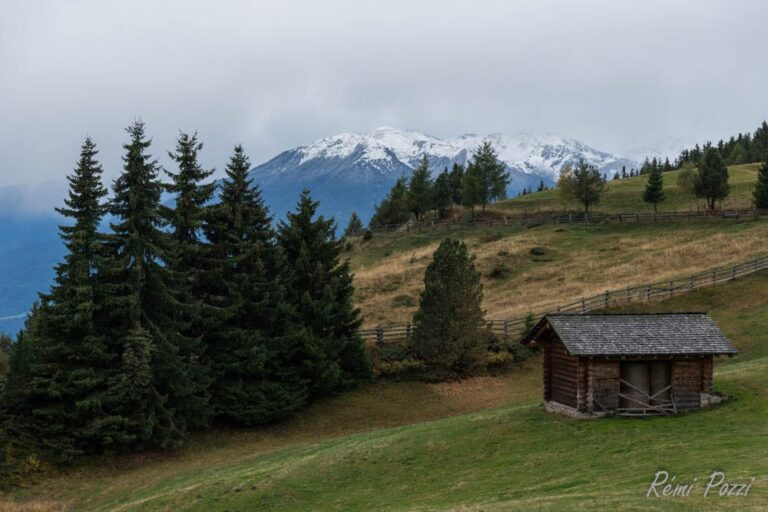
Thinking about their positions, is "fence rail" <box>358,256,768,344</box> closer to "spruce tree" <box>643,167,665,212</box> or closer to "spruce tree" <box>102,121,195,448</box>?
"spruce tree" <box>102,121,195,448</box>

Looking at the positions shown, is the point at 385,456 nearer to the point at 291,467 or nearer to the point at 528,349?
the point at 291,467

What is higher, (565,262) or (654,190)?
(654,190)

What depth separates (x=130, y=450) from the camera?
32.2 metres

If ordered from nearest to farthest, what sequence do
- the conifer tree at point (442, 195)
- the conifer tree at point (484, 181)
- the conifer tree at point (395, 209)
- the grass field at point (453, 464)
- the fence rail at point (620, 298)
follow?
the grass field at point (453, 464)
the fence rail at point (620, 298)
the conifer tree at point (484, 181)
the conifer tree at point (442, 195)
the conifer tree at point (395, 209)

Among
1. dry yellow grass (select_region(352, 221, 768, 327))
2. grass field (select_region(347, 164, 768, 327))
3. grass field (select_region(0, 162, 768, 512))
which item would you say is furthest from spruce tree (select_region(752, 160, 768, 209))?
grass field (select_region(0, 162, 768, 512))

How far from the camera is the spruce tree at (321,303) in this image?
1533 inches

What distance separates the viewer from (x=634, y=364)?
26.9 metres

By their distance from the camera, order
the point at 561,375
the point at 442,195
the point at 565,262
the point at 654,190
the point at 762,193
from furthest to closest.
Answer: the point at 442,195 → the point at 654,190 → the point at 762,193 → the point at 565,262 → the point at 561,375

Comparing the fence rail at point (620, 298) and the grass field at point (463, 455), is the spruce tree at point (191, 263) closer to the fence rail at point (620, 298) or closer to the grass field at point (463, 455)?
the grass field at point (463, 455)

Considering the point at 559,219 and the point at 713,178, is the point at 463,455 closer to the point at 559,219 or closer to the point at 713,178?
the point at 559,219

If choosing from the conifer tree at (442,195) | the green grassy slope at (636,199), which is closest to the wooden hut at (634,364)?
the green grassy slope at (636,199)

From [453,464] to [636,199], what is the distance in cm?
9221

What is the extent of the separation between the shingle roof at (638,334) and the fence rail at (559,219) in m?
58.3
